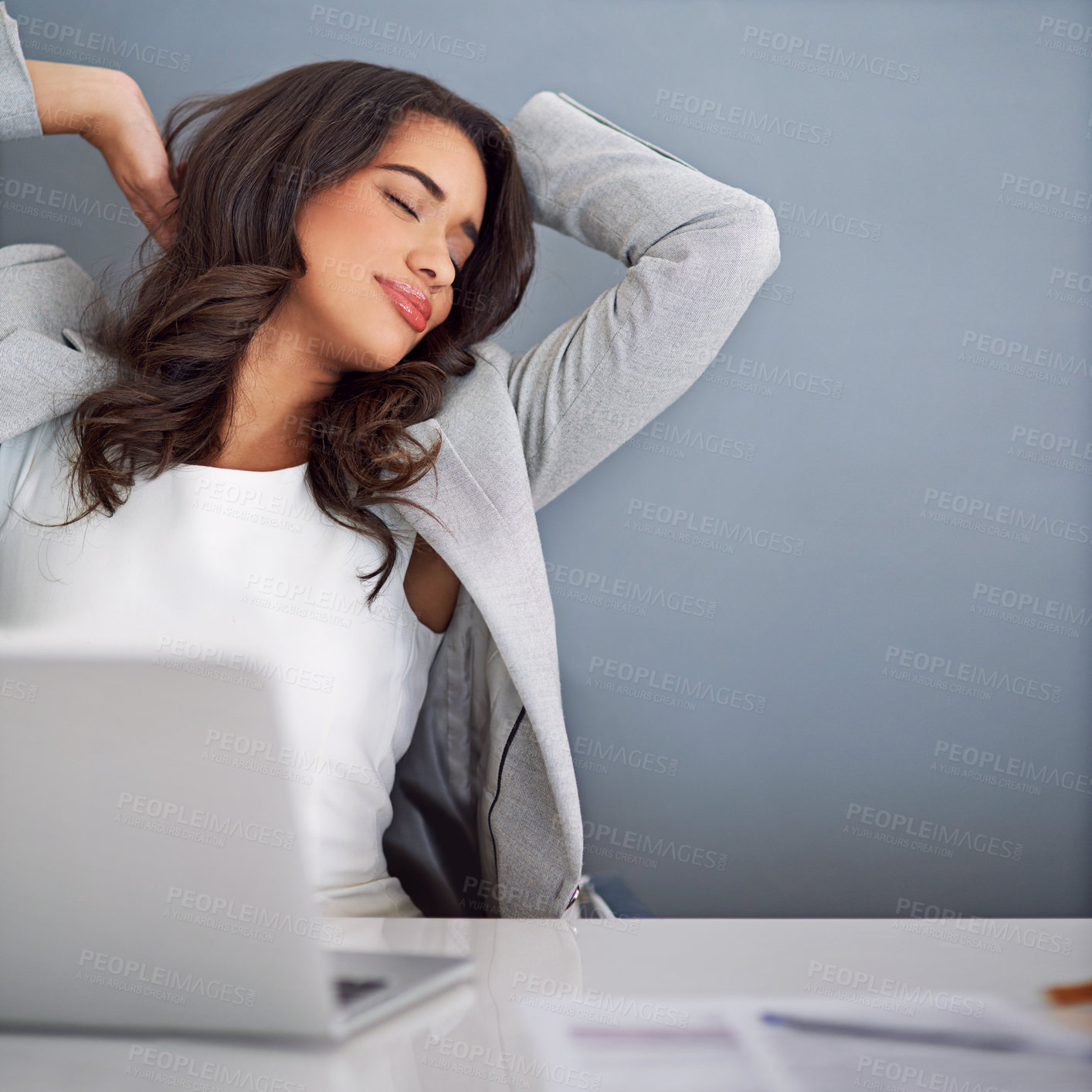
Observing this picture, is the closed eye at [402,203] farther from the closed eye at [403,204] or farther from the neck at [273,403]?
the neck at [273,403]

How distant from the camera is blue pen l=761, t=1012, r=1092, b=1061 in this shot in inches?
22.0

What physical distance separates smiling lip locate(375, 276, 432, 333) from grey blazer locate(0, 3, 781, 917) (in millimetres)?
102

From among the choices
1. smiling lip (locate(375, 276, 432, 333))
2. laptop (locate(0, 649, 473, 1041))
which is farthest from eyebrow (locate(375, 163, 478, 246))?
laptop (locate(0, 649, 473, 1041))

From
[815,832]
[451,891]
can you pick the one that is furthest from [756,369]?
[451,891]

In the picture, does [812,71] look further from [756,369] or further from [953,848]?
[953,848]

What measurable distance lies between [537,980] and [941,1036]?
30 centimetres

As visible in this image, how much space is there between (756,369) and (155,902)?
1.05 meters

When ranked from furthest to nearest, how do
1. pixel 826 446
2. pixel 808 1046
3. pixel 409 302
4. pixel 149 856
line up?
pixel 826 446, pixel 409 302, pixel 808 1046, pixel 149 856

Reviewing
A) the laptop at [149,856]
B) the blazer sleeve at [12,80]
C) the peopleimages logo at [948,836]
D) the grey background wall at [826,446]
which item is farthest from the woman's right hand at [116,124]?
the peopleimages logo at [948,836]

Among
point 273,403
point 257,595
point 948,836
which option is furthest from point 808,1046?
point 273,403

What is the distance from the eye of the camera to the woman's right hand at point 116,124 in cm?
Result: 108

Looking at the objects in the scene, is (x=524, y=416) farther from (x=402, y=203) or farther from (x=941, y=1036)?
(x=941, y=1036)

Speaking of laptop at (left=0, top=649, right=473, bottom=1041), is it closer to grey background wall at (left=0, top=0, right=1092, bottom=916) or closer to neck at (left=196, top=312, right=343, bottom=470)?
neck at (left=196, top=312, right=343, bottom=470)

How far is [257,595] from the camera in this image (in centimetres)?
93
